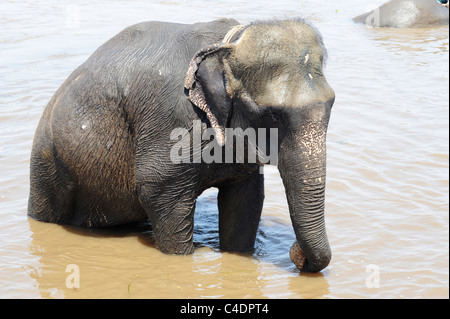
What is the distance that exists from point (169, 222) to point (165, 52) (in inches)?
44.9

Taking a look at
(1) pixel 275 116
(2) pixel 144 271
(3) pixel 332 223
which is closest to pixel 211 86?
(1) pixel 275 116

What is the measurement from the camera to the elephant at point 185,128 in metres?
4.36

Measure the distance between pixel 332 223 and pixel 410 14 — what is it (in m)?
8.21

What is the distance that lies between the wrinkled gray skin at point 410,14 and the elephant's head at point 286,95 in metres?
9.06

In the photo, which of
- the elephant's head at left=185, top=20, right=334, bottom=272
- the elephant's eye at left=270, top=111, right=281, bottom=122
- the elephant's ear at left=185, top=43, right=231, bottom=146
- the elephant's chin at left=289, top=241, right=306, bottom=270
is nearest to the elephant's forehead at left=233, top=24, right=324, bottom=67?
the elephant's head at left=185, top=20, right=334, bottom=272

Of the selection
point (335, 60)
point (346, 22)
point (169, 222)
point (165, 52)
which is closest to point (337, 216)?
point (169, 222)

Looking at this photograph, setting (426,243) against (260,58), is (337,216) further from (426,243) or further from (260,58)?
(260,58)

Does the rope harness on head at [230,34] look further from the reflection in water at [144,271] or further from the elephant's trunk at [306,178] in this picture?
the reflection in water at [144,271]

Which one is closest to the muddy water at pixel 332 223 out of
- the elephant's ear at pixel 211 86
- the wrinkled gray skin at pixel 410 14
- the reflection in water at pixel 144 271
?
the reflection in water at pixel 144 271

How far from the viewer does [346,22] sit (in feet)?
46.2

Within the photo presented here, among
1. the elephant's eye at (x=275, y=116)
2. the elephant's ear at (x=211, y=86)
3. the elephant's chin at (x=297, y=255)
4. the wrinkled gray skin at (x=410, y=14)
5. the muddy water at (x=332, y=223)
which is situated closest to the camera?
the elephant's eye at (x=275, y=116)

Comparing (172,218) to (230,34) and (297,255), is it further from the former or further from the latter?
(230,34)

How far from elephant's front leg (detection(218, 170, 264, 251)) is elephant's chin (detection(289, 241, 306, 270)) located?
626 mm

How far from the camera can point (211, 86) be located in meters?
4.61
